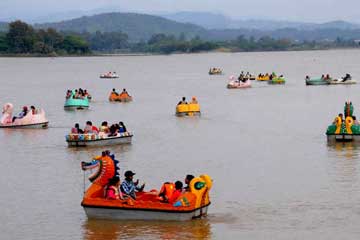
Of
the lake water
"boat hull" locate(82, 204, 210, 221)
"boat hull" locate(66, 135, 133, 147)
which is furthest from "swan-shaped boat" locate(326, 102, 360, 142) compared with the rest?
"boat hull" locate(82, 204, 210, 221)

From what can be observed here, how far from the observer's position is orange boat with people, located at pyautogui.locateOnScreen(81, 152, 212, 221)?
2117 cm

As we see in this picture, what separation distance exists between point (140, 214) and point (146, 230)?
52 cm

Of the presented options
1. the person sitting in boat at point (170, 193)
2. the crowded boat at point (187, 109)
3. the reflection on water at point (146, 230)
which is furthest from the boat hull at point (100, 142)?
the crowded boat at point (187, 109)

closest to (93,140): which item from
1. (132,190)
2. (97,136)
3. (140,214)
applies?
(97,136)

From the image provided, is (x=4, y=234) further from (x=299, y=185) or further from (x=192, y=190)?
(x=299, y=185)

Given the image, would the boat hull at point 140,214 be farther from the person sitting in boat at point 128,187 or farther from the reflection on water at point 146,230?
the person sitting in boat at point 128,187

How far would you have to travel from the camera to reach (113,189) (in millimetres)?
21625

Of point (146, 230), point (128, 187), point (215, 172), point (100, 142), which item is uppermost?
point (128, 187)

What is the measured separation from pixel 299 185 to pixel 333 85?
54.1 m

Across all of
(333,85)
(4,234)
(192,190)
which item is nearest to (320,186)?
(192,190)

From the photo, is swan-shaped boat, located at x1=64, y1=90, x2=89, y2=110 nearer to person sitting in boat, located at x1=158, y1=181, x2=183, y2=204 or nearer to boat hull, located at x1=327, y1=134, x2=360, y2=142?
boat hull, located at x1=327, y1=134, x2=360, y2=142

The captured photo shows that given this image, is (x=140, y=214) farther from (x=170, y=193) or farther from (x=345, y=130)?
(x=345, y=130)

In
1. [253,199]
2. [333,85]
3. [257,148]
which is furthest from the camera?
[333,85]

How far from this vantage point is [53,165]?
3150 cm
